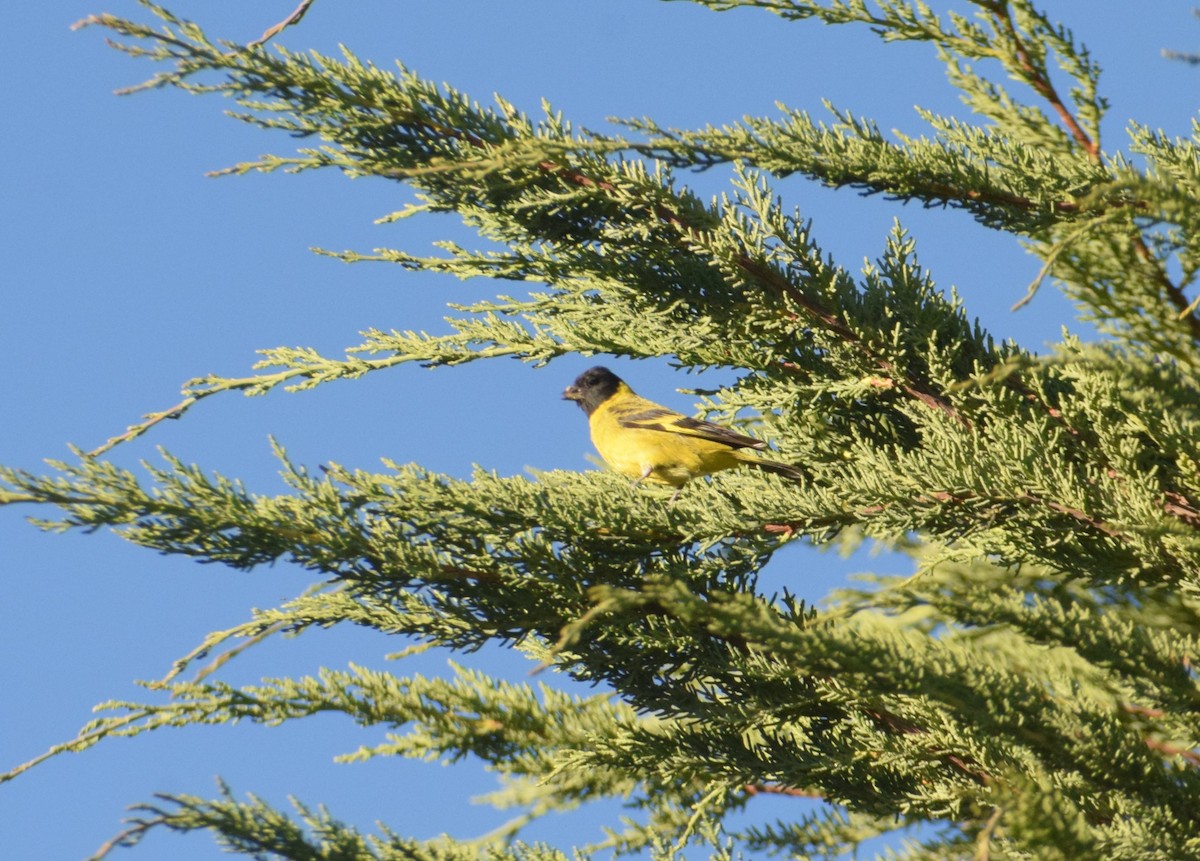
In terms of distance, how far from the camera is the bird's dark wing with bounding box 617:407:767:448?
5180mm

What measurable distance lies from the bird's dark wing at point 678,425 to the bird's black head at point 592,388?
51.6 inches

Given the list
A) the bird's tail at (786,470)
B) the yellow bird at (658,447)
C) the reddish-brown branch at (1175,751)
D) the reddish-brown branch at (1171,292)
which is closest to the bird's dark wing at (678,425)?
the yellow bird at (658,447)

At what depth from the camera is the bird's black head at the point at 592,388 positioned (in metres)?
8.08

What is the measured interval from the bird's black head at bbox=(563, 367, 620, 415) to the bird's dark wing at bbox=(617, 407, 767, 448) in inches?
51.6

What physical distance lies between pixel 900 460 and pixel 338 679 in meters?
1.66

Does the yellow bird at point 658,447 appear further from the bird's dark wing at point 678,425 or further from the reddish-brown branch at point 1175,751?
the reddish-brown branch at point 1175,751

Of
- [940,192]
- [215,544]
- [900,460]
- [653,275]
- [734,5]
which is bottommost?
[900,460]

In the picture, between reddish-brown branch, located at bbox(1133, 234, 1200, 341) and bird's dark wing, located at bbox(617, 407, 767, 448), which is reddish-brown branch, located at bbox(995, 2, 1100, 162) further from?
bird's dark wing, located at bbox(617, 407, 767, 448)

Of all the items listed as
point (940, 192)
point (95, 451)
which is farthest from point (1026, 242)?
point (95, 451)

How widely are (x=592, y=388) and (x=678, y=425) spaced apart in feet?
6.90

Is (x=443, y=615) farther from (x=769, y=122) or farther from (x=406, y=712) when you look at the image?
(x=769, y=122)

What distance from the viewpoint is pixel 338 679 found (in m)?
3.61

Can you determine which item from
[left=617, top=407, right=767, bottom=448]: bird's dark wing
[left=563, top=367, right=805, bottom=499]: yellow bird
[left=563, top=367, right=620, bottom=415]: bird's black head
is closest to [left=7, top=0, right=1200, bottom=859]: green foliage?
[left=617, top=407, right=767, bottom=448]: bird's dark wing

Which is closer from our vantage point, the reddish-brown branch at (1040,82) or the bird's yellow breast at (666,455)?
the reddish-brown branch at (1040,82)
